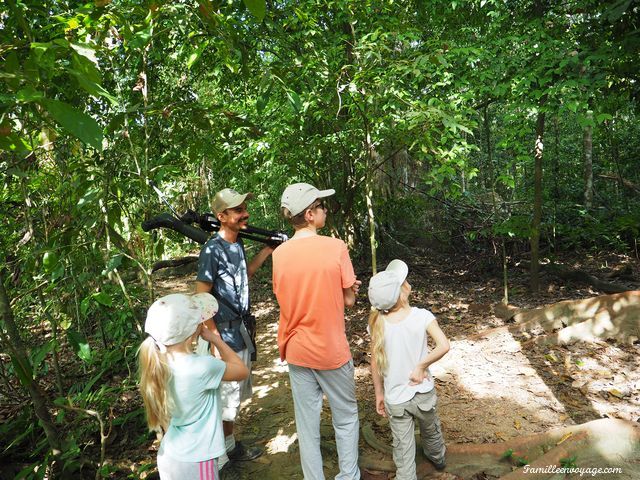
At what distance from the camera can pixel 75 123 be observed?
0.93 m

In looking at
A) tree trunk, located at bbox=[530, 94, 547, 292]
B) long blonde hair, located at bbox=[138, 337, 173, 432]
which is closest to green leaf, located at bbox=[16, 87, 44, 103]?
long blonde hair, located at bbox=[138, 337, 173, 432]

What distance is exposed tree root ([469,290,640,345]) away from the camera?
16.1 feet

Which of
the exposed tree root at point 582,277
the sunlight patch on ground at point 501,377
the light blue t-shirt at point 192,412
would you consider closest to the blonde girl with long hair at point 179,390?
the light blue t-shirt at point 192,412

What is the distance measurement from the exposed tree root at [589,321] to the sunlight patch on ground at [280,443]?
9.50 feet

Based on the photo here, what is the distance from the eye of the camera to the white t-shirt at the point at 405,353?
258cm

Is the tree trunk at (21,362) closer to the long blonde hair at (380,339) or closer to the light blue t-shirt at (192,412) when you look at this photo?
the light blue t-shirt at (192,412)

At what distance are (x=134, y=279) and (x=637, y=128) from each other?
13862 mm

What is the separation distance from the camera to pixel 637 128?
12.1m

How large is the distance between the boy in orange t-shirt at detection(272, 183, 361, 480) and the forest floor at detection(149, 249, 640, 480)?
2.22 ft

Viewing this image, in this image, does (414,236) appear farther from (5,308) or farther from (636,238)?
(5,308)

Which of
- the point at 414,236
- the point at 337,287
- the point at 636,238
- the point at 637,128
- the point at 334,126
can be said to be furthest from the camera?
the point at 637,128

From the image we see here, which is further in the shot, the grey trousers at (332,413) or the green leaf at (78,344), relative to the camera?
the grey trousers at (332,413)

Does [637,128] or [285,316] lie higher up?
[637,128]

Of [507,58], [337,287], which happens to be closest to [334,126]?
[507,58]
